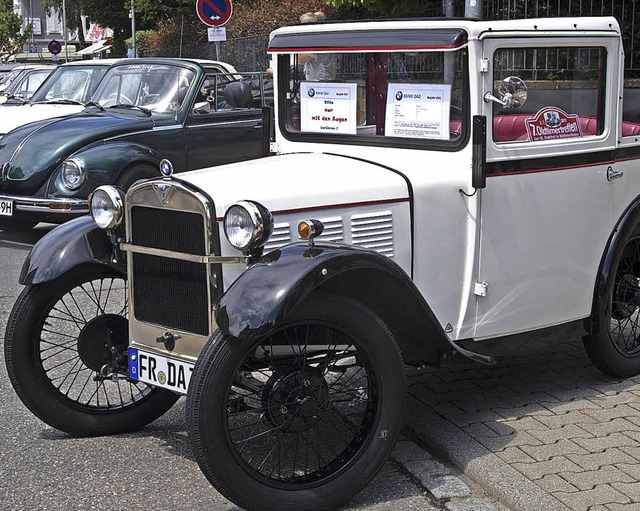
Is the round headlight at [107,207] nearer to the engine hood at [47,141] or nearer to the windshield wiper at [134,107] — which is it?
the engine hood at [47,141]

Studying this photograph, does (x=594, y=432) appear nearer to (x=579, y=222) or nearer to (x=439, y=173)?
(x=579, y=222)

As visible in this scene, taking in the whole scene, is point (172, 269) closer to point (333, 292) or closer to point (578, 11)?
point (333, 292)

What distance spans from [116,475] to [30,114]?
778 cm

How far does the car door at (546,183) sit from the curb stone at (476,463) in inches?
19.6

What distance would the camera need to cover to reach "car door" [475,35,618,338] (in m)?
4.63

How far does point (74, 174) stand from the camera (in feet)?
30.5

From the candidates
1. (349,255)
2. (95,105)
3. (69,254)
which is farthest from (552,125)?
(95,105)

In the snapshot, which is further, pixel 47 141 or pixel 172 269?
pixel 47 141

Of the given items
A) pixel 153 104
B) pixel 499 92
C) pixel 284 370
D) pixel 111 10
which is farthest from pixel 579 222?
pixel 111 10

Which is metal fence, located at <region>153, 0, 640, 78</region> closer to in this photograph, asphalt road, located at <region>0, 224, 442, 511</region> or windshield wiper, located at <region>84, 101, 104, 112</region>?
windshield wiper, located at <region>84, 101, 104, 112</region>

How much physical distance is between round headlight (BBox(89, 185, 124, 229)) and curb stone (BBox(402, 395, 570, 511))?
1.66 metres

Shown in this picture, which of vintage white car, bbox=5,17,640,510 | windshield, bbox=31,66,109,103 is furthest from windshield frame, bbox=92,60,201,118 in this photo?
vintage white car, bbox=5,17,640,510

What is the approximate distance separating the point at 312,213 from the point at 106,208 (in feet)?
3.02

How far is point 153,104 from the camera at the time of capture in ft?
34.6
